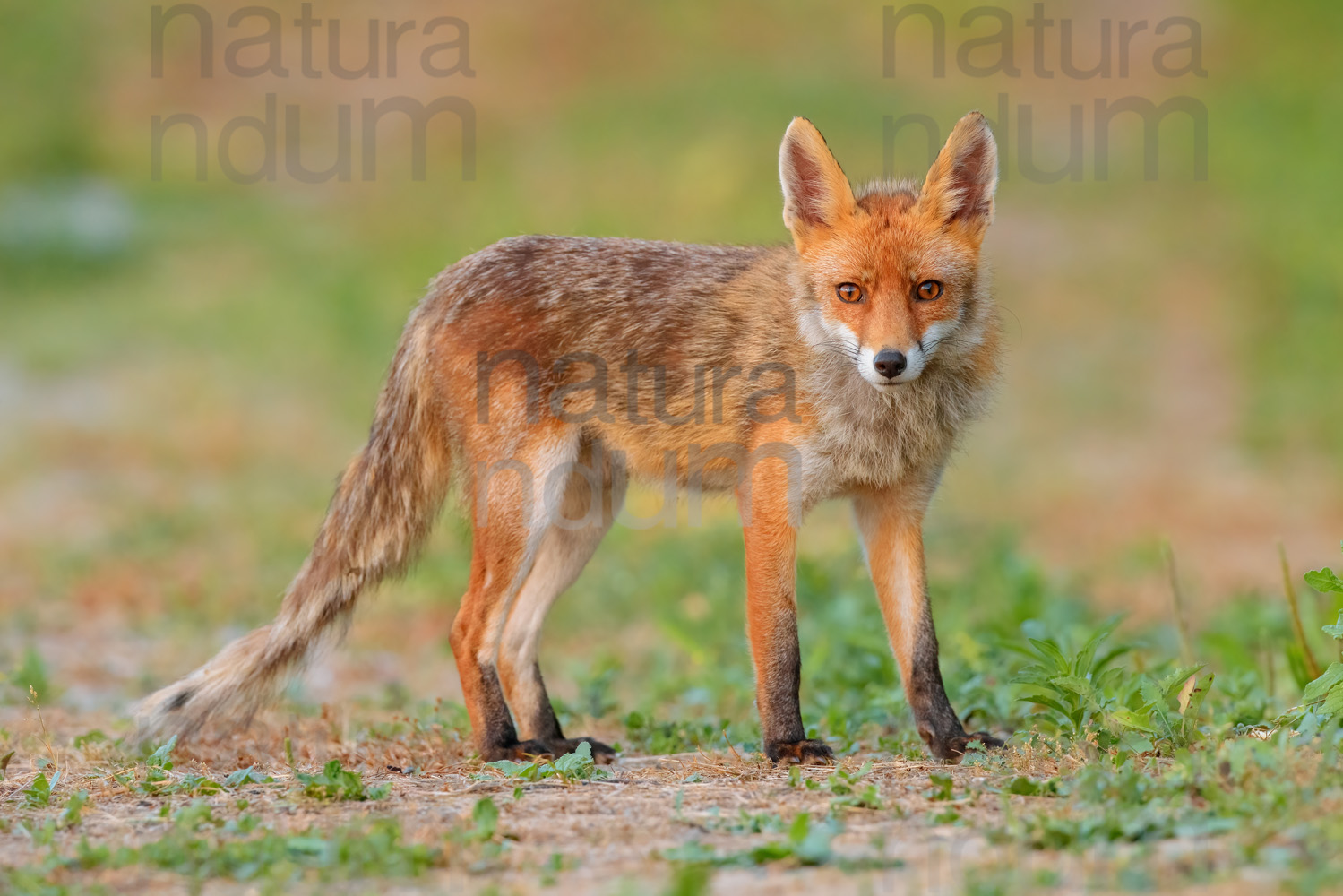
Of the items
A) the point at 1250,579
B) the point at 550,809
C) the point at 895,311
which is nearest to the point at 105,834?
the point at 550,809

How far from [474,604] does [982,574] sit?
4.58 meters

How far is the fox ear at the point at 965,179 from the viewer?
5125 mm

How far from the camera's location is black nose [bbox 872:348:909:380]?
4734 mm

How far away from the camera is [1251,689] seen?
5.66m

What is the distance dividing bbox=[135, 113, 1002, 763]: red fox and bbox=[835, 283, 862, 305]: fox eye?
0.04ft

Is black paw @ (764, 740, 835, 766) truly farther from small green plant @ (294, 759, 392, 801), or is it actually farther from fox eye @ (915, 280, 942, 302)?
fox eye @ (915, 280, 942, 302)

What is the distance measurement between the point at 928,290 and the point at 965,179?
55cm

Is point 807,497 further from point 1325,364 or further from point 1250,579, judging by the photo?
point 1325,364

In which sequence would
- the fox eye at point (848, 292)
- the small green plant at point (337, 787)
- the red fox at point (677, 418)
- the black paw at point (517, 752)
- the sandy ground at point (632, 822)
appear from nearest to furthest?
the sandy ground at point (632, 822)
the small green plant at point (337, 787)
the fox eye at point (848, 292)
the red fox at point (677, 418)
the black paw at point (517, 752)

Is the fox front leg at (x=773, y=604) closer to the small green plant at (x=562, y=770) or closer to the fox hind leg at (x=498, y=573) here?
the small green plant at (x=562, y=770)

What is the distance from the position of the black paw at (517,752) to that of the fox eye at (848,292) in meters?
2.17

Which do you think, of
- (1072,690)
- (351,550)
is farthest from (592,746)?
(1072,690)

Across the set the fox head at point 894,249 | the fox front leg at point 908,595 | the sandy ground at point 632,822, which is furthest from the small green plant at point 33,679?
the fox head at point 894,249

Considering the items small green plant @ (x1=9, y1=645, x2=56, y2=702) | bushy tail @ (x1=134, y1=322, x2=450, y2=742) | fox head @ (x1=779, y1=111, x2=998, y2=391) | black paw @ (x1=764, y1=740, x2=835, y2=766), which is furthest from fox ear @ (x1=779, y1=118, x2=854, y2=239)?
small green plant @ (x1=9, y1=645, x2=56, y2=702)
